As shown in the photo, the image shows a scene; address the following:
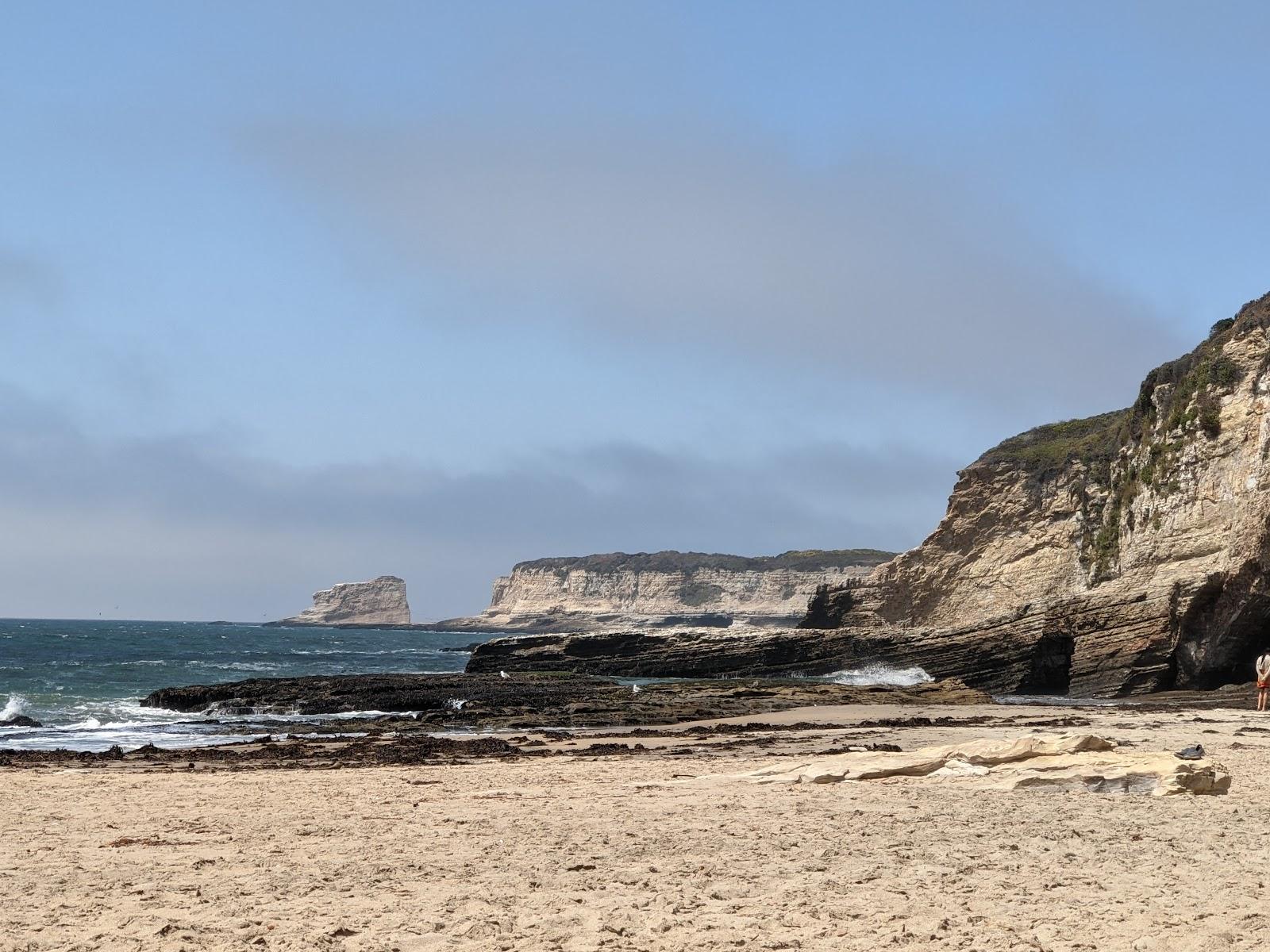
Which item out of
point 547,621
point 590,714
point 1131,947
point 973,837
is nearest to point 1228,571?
point 590,714

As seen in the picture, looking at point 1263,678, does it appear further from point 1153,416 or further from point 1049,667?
point 1153,416

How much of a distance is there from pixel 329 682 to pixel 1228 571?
25.8 m

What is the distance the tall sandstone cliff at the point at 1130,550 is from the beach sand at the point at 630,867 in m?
20.2

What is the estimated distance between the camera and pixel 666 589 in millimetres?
156000

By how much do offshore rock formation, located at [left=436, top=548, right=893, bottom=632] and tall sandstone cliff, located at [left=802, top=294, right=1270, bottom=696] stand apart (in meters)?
78.3

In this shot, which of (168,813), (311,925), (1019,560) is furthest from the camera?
(1019,560)

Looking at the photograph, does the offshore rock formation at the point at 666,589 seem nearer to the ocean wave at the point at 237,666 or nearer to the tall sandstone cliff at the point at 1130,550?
the tall sandstone cliff at the point at 1130,550

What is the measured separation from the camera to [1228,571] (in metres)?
30.2

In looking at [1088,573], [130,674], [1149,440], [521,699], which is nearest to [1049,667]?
[1088,573]

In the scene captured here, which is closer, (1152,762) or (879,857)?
(879,857)

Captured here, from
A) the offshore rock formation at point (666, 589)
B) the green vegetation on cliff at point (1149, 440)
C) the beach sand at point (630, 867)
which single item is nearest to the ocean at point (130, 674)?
the beach sand at point (630, 867)

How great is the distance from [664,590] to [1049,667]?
394 ft

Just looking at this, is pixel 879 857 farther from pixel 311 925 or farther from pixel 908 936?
pixel 311 925

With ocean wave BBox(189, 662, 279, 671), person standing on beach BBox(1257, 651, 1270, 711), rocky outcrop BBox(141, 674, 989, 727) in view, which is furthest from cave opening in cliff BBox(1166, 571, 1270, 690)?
ocean wave BBox(189, 662, 279, 671)
